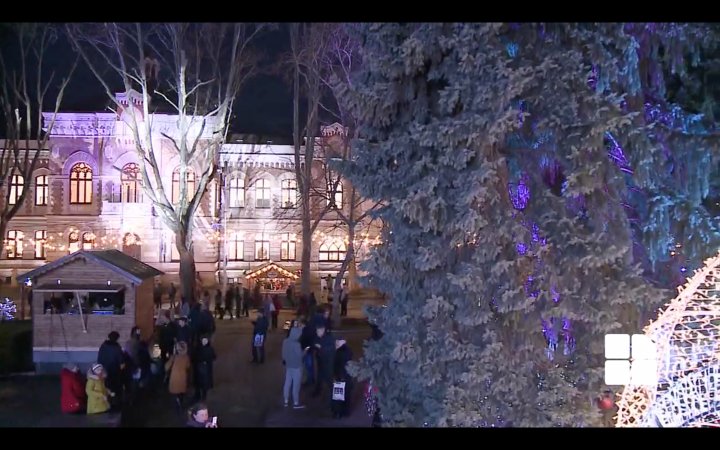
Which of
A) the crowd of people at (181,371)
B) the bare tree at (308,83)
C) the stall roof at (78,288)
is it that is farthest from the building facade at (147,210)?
the crowd of people at (181,371)

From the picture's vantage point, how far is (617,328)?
7.22 metres

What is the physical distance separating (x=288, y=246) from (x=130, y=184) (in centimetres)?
810

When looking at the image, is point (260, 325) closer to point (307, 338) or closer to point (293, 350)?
point (307, 338)

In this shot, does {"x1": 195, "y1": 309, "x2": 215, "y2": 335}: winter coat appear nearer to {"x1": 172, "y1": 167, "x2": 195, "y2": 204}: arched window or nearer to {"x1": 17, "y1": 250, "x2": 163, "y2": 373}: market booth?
{"x1": 17, "y1": 250, "x2": 163, "y2": 373}: market booth

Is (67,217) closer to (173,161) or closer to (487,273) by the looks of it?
(173,161)

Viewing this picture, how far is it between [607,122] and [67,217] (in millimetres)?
28952

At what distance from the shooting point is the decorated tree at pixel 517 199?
7.00 m

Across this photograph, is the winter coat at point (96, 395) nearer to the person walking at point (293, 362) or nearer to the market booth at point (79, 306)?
the person walking at point (293, 362)

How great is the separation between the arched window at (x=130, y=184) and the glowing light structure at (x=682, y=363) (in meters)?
27.1

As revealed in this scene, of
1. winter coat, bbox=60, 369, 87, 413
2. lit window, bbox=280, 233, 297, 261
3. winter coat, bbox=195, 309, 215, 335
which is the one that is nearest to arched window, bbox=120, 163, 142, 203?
lit window, bbox=280, 233, 297, 261

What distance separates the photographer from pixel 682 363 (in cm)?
670

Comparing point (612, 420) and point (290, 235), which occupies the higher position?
point (290, 235)

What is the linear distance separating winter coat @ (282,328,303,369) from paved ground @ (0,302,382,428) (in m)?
0.81
